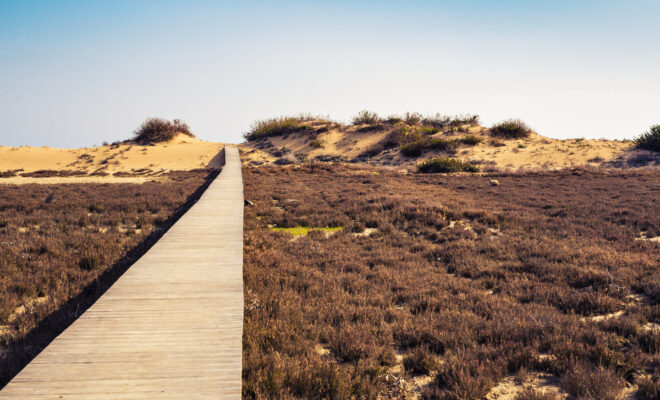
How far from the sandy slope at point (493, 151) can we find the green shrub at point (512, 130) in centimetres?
76

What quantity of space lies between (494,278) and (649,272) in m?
2.85

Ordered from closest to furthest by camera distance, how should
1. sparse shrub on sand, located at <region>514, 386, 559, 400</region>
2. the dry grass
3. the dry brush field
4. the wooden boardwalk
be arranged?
the wooden boardwalk → sparse shrub on sand, located at <region>514, 386, 559, 400</region> → the dry brush field → the dry grass

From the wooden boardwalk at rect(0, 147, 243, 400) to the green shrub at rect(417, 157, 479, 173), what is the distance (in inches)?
932

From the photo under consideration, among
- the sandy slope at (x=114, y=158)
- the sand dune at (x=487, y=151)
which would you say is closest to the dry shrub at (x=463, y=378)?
the sand dune at (x=487, y=151)

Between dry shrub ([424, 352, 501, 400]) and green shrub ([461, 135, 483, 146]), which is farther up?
green shrub ([461, 135, 483, 146])

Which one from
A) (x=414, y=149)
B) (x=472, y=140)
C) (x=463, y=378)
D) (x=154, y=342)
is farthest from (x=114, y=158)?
(x=463, y=378)

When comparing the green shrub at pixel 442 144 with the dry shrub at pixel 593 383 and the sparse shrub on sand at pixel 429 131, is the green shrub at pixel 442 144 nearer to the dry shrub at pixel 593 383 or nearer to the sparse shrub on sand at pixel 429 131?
the sparse shrub on sand at pixel 429 131

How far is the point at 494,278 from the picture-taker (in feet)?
22.8

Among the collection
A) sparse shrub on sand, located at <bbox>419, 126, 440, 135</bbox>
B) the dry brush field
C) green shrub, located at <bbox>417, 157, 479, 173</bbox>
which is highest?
sparse shrub on sand, located at <bbox>419, 126, 440, 135</bbox>

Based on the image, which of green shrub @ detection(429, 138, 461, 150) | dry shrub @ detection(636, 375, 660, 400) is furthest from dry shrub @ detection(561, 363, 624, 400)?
green shrub @ detection(429, 138, 461, 150)

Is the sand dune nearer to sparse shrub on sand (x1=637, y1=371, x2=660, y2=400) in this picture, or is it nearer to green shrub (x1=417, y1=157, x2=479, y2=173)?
green shrub (x1=417, y1=157, x2=479, y2=173)

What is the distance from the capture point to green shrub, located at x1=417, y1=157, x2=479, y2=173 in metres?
27.8

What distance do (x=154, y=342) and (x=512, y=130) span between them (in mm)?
39024

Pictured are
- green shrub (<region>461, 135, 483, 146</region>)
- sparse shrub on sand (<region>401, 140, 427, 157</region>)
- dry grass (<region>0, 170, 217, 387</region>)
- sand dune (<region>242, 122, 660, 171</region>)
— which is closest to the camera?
dry grass (<region>0, 170, 217, 387</region>)
